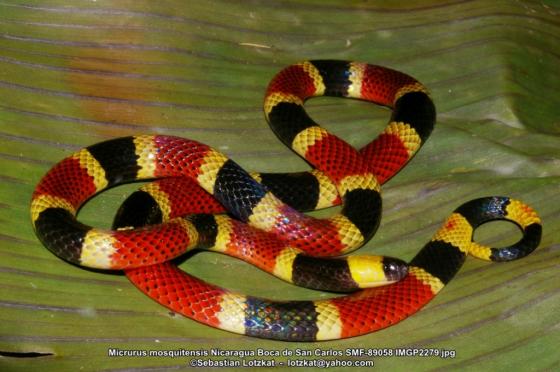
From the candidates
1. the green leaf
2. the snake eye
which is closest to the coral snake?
the snake eye

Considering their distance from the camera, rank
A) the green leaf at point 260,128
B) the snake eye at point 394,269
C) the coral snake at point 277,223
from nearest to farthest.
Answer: the green leaf at point 260,128, the coral snake at point 277,223, the snake eye at point 394,269

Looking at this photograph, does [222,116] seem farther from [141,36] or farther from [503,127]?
[503,127]

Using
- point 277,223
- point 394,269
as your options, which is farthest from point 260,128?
point 394,269

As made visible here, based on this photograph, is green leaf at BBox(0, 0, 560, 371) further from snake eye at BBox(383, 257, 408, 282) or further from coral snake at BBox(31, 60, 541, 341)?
snake eye at BBox(383, 257, 408, 282)

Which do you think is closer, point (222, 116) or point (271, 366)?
point (271, 366)

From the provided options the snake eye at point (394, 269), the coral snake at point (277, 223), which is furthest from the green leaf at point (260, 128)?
the snake eye at point (394, 269)

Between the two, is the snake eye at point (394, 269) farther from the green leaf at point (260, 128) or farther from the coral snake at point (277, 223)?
the green leaf at point (260, 128)

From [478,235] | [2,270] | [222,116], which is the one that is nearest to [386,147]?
[478,235]
